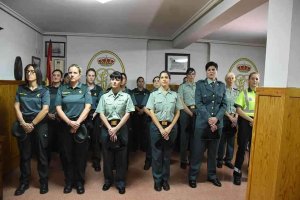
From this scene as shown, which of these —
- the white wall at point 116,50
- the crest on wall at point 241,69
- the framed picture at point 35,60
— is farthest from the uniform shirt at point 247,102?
the framed picture at point 35,60

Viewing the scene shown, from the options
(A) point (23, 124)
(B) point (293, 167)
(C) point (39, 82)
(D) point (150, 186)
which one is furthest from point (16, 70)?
(B) point (293, 167)

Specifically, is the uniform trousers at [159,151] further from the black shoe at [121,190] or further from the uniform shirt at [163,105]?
the black shoe at [121,190]

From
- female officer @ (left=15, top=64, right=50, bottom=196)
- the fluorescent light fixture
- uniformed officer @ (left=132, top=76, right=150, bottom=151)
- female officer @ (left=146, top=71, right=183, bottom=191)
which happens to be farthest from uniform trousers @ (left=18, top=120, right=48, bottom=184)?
the fluorescent light fixture

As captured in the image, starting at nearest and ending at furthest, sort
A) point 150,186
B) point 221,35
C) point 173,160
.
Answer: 1. point 150,186
2. point 173,160
3. point 221,35

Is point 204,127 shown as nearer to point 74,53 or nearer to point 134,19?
point 134,19

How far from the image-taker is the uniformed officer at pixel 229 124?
3.88 m

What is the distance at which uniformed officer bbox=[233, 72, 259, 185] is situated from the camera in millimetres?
3242

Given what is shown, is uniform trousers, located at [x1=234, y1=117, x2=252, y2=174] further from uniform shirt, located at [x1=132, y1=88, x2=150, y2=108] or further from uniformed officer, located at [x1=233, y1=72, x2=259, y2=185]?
uniform shirt, located at [x1=132, y1=88, x2=150, y2=108]

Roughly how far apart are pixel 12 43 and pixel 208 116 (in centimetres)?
370

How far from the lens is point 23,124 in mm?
2768

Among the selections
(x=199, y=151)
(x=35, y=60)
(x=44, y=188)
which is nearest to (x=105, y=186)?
(x=44, y=188)

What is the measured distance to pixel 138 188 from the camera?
3.17 metres

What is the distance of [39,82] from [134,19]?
96.9 inches

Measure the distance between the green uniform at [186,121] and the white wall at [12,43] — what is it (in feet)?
9.86
